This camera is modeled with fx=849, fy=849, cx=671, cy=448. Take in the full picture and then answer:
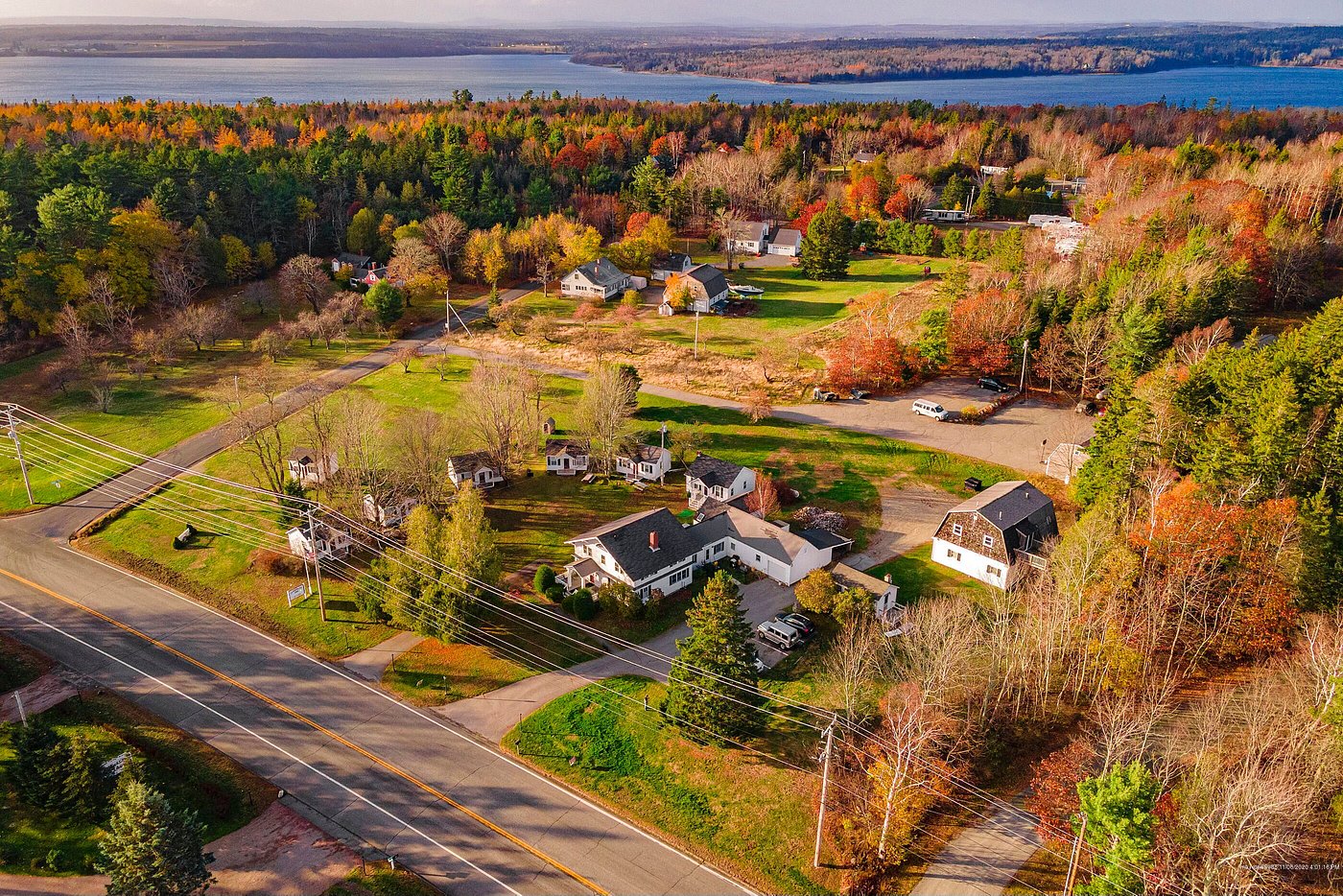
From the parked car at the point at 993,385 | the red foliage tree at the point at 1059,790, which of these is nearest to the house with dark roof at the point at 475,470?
the red foliage tree at the point at 1059,790

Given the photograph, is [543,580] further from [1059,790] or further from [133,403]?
[133,403]

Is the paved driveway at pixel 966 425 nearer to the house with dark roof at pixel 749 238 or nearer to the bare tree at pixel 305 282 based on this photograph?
the house with dark roof at pixel 749 238

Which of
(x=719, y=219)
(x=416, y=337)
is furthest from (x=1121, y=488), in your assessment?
(x=719, y=219)

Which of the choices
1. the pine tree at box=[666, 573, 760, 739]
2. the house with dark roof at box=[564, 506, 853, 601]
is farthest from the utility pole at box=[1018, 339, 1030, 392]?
the pine tree at box=[666, 573, 760, 739]

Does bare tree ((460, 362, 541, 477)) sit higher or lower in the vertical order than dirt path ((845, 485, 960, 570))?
higher

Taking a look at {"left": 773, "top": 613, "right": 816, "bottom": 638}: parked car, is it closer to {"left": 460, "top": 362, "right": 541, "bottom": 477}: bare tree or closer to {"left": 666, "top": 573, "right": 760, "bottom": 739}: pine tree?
{"left": 666, "top": 573, "right": 760, "bottom": 739}: pine tree

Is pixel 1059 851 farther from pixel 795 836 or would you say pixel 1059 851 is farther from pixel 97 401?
pixel 97 401
